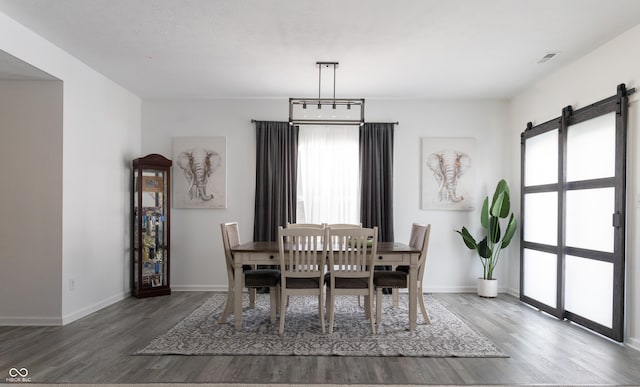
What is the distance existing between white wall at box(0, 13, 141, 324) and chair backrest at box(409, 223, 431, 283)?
3.52 meters

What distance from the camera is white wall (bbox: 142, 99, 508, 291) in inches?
233

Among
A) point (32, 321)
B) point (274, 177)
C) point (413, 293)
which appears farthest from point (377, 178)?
point (32, 321)

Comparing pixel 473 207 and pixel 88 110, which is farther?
pixel 473 207

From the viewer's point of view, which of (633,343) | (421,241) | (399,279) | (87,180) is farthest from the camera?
(87,180)

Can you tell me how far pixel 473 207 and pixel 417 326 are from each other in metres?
2.41

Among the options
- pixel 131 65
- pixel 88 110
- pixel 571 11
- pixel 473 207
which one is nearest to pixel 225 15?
pixel 131 65

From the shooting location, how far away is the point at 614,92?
3.82 meters

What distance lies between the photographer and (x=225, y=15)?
3336 millimetres

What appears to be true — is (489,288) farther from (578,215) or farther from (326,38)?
(326,38)

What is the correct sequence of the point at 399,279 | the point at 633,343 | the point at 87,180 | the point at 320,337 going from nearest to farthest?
the point at 633,343 → the point at 320,337 → the point at 399,279 → the point at 87,180

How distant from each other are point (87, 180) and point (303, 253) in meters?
2.58

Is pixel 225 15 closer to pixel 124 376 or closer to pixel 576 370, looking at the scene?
pixel 124 376

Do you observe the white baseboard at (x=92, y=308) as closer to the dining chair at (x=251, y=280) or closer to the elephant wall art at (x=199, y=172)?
the elephant wall art at (x=199, y=172)

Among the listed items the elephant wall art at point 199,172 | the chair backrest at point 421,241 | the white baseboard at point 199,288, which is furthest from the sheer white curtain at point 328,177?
the white baseboard at point 199,288
